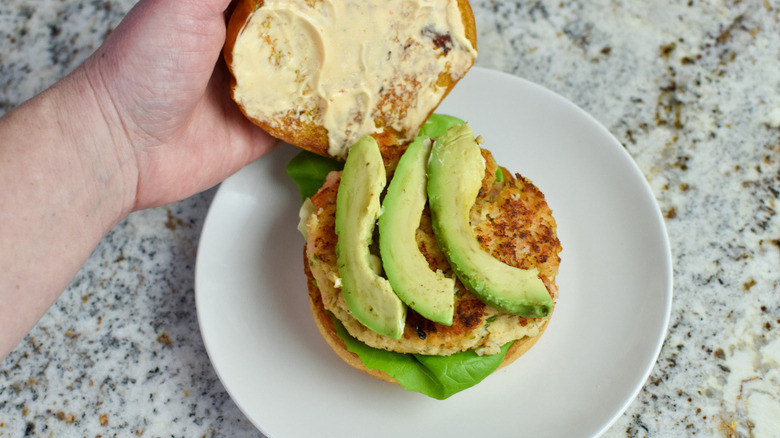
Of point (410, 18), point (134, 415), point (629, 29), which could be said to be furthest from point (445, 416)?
point (629, 29)

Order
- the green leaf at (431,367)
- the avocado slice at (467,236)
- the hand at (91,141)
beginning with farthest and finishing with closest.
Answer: the green leaf at (431,367) → the hand at (91,141) → the avocado slice at (467,236)

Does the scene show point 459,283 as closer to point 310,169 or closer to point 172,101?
point 310,169

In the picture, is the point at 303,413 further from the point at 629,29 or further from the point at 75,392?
the point at 629,29

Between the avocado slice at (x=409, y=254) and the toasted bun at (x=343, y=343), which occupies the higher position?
the avocado slice at (x=409, y=254)

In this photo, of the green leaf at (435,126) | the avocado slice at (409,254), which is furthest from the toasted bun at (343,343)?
the green leaf at (435,126)

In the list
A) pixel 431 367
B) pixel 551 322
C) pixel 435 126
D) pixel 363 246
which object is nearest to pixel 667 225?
pixel 551 322

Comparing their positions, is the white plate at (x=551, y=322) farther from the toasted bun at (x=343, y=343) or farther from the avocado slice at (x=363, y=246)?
the avocado slice at (x=363, y=246)
